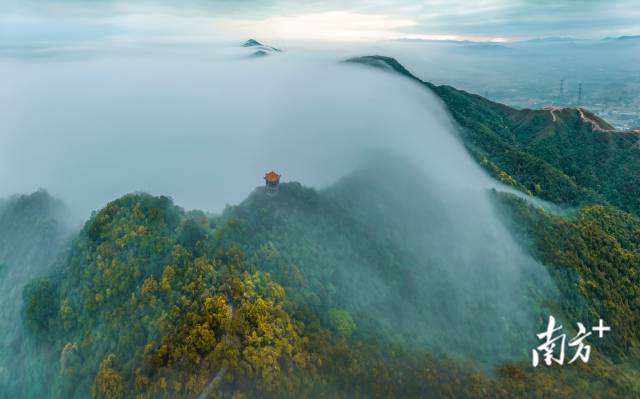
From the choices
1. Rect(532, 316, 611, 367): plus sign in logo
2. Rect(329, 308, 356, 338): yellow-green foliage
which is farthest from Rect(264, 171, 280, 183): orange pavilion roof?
Rect(532, 316, 611, 367): plus sign in logo

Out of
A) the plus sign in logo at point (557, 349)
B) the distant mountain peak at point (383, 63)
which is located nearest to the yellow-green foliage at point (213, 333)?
the plus sign in logo at point (557, 349)

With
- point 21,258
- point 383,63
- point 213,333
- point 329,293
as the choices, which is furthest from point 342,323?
point 383,63

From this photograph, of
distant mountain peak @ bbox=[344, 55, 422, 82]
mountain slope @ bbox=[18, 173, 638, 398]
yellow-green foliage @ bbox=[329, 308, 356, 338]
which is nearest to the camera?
mountain slope @ bbox=[18, 173, 638, 398]

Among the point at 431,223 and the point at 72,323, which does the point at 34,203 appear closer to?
the point at 72,323

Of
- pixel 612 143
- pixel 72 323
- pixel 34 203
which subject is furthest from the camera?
pixel 612 143

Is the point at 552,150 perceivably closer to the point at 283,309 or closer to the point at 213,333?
the point at 283,309

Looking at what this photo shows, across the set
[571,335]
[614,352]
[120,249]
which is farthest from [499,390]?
[120,249]

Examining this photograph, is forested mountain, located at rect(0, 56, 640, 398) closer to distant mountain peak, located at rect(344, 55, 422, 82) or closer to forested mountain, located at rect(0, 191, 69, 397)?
forested mountain, located at rect(0, 191, 69, 397)

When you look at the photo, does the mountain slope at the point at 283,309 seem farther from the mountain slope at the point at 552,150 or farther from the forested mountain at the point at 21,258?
the mountain slope at the point at 552,150
